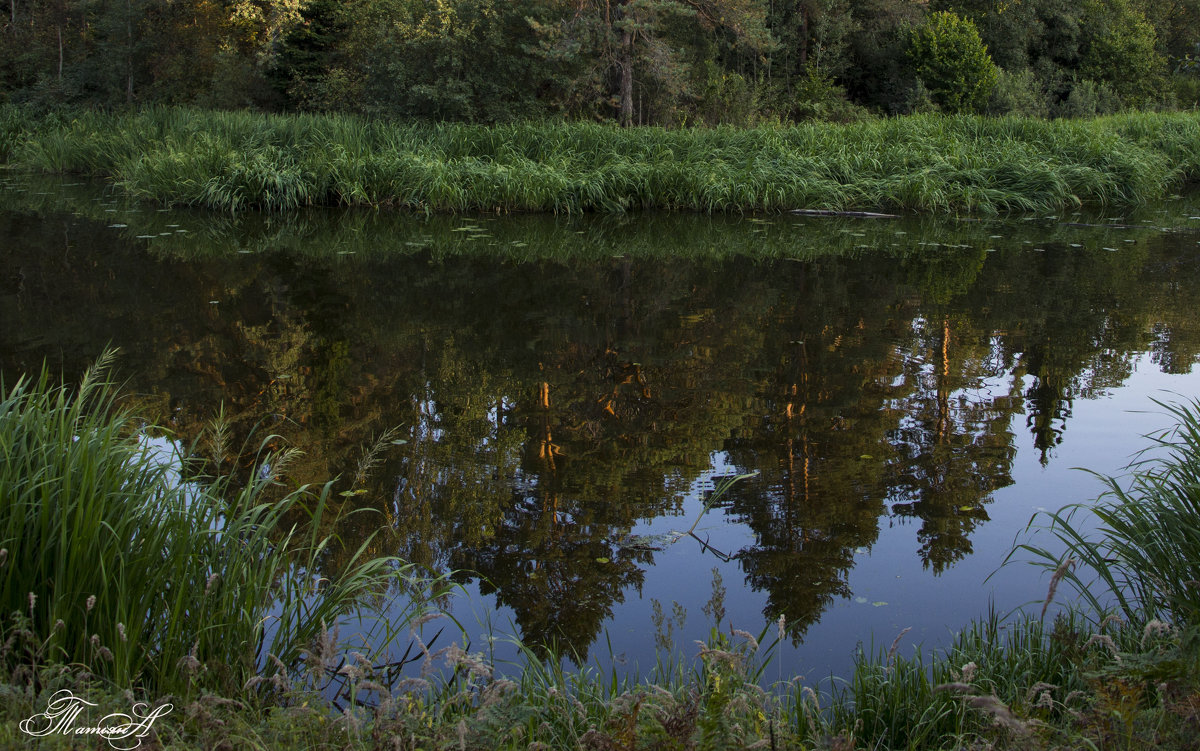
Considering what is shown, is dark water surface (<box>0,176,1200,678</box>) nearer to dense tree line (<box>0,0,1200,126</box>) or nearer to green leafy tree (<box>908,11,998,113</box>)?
dense tree line (<box>0,0,1200,126</box>)

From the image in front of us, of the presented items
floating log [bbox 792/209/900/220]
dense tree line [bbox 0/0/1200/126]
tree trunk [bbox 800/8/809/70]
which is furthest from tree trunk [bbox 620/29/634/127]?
tree trunk [bbox 800/8/809/70]

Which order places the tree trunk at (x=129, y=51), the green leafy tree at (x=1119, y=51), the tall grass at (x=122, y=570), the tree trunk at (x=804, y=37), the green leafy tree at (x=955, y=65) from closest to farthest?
the tall grass at (x=122, y=570), the green leafy tree at (x=955, y=65), the tree trunk at (x=804, y=37), the green leafy tree at (x=1119, y=51), the tree trunk at (x=129, y=51)

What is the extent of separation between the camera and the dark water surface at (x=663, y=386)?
13.1 feet

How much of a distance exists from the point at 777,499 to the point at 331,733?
276cm

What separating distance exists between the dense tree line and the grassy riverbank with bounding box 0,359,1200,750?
15507 mm

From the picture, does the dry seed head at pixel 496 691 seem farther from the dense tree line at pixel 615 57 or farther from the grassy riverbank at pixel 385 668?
the dense tree line at pixel 615 57

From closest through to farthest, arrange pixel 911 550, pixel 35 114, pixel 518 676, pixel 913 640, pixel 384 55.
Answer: pixel 518 676 → pixel 913 640 → pixel 911 550 → pixel 384 55 → pixel 35 114

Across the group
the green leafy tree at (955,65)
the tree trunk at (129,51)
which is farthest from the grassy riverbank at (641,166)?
the tree trunk at (129,51)

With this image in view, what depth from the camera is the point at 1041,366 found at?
A: 695 cm

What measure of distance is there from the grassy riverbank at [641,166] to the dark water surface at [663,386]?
6.63ft

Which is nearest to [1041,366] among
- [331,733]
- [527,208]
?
[331,733]

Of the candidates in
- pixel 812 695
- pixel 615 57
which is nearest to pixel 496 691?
pixel 812 695

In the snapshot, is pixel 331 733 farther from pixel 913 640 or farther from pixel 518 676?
pixel 913 640

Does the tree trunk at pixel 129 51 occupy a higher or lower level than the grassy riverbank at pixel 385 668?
higher
